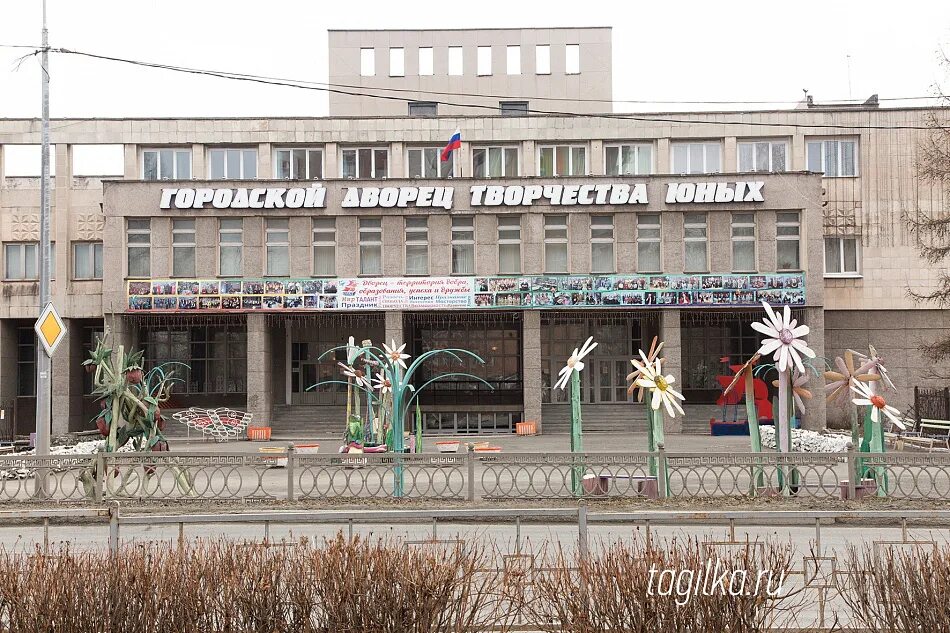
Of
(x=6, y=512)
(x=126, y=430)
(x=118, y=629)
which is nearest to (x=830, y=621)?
(x=118, y=629)

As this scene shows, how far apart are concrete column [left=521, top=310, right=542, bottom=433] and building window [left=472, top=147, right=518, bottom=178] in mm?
7085

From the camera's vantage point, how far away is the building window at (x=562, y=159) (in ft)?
134

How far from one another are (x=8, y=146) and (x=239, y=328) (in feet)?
Answer: 41.7

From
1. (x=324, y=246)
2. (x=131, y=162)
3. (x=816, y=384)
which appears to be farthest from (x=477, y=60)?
(x=816, y=384)

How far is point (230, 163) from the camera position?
4112cm

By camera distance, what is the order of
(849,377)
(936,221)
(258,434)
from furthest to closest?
(258,434), (936,221), (849,377)

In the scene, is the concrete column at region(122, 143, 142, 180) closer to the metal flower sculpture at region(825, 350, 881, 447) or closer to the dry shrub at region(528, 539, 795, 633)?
the metal flower sculpture at region(825, 350, 881, 447)

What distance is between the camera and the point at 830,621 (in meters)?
8.02

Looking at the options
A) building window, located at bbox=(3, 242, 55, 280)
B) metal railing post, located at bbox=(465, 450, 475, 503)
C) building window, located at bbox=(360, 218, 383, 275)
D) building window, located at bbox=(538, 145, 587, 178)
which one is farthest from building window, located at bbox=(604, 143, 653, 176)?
metal railing post, located at bbox=(465, 450, 475, 503)

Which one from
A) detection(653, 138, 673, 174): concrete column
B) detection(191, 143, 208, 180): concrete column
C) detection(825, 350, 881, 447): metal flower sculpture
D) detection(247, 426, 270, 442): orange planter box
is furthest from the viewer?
detection(191, 143, 208, 180): concrete column

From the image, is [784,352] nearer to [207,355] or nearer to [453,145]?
[453,145]

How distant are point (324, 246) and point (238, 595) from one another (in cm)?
3310

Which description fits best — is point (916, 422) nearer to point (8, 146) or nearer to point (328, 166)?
point (328, 166)

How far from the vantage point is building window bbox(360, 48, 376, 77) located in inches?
1885
